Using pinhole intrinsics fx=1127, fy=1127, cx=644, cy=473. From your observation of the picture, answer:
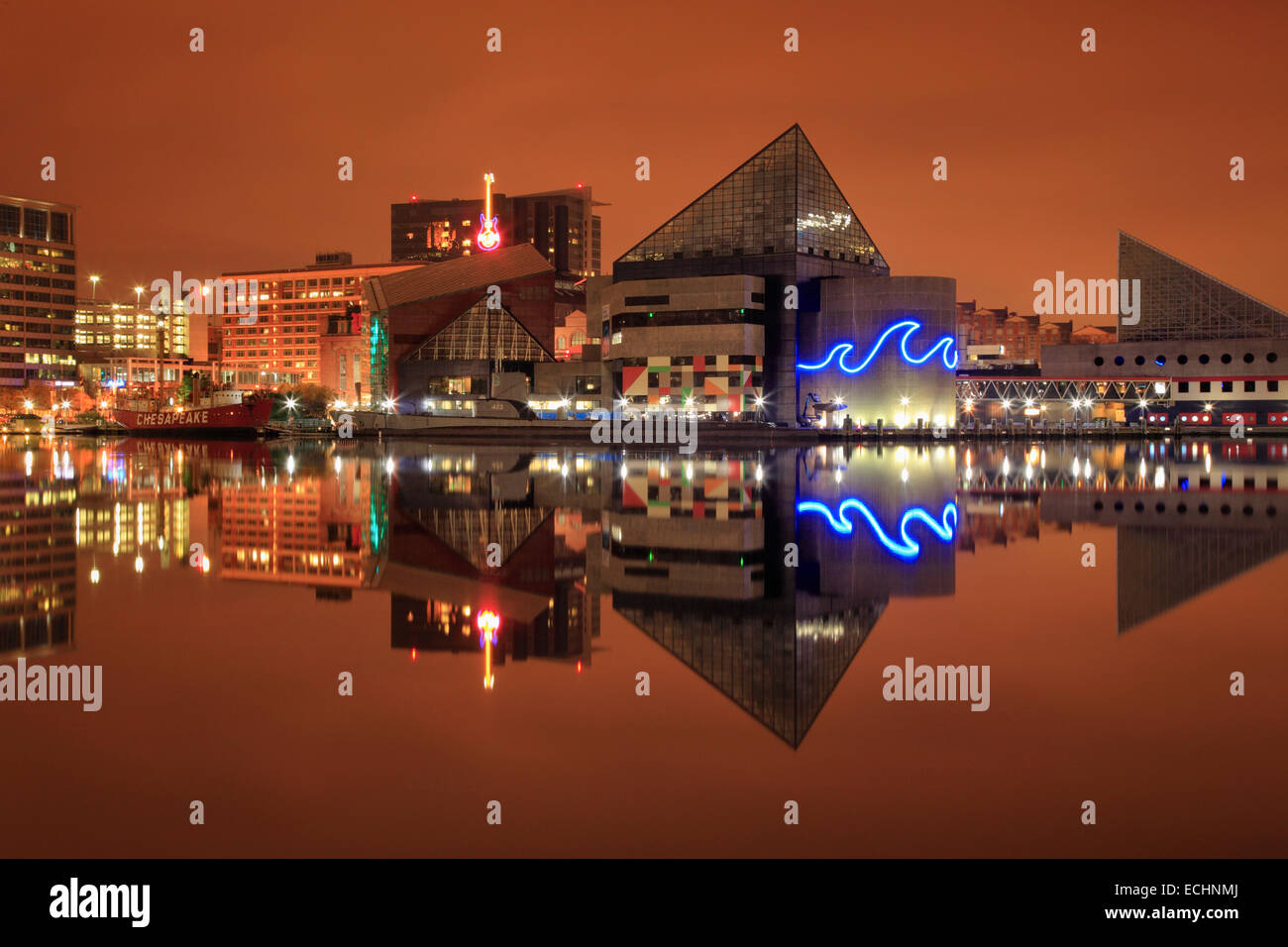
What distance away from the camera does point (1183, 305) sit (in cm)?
12625

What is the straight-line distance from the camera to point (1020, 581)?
50.6ft

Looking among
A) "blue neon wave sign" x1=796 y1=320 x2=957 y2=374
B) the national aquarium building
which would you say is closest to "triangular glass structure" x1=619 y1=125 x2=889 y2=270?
the national aquarium building

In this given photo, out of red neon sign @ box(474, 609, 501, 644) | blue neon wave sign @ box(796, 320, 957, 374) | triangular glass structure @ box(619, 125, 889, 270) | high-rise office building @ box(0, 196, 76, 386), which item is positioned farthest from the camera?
high-rise office building @ box(0, 196, 76, 386)

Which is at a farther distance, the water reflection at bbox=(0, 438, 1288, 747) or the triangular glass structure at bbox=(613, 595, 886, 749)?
the water reflection at bbox=(0, 438, 1288, 747)

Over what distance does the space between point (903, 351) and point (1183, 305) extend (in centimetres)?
4475

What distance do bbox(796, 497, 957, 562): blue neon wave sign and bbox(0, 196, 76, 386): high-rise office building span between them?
167 metres

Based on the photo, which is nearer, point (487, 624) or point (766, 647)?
point (766, 647)

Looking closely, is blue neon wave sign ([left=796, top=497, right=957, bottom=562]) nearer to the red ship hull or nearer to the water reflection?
the water reflection

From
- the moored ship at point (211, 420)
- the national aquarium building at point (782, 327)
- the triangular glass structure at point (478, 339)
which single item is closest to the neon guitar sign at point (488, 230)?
the triangular glass structure at point (478, 339)

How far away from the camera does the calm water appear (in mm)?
6039

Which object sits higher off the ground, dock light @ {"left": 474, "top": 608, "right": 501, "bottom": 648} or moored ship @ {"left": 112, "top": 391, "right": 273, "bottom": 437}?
moored ship @ {"left": 112, "top": 391, "right": 273, "bottom": 437}

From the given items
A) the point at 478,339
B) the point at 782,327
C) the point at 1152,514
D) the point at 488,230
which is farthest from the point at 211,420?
the point at 1152,514

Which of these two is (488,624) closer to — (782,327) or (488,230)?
(782,327)
